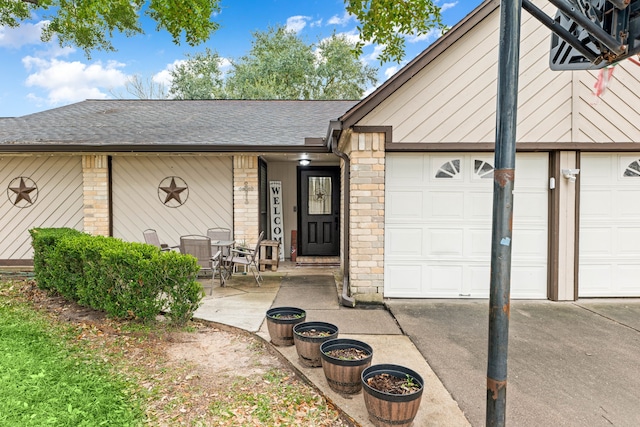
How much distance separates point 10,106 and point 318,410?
3277cm

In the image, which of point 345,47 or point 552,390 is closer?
point 552,390

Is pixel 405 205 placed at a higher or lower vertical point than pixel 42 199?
lower

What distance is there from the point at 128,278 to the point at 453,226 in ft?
14.0

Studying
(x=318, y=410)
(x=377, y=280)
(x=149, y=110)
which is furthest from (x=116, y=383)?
(x=149, y=110)

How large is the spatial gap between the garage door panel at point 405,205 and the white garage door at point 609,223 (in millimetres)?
2342

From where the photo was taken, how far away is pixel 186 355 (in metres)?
3.50

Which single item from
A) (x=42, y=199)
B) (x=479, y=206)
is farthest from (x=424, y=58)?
(x=42, y=199)

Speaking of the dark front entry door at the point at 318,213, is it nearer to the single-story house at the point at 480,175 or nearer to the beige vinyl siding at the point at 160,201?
the beige vinyl siding at the point at 160,201

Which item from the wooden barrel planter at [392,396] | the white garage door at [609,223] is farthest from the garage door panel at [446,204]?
the wooden barrel planter at [392,396]

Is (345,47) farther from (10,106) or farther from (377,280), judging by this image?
(10,106)

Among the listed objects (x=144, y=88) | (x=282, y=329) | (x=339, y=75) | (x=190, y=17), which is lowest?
(x=282, y=329)

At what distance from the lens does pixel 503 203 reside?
5.78ft

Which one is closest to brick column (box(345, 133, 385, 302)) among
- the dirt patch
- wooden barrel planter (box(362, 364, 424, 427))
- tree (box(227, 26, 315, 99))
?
the dirt patch

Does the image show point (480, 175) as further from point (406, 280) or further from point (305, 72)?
point (305, 72)
